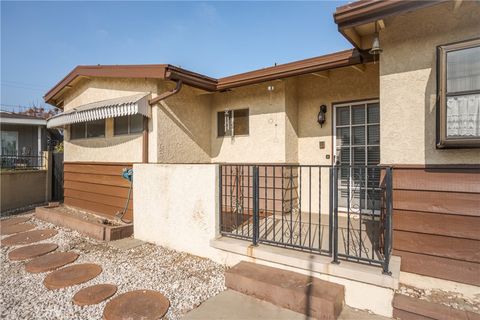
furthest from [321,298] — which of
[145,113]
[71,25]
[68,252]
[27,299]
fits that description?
[71,25]

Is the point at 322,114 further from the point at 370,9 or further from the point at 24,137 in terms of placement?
the point at 24,137

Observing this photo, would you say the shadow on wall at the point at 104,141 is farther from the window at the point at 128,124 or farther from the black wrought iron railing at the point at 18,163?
the black wrought iron railing at the point at 18,163

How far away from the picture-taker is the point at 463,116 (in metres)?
2.98

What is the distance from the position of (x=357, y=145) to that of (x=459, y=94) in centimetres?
291

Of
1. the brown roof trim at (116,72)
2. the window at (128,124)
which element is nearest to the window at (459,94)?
the brown roof trim at (116,72)

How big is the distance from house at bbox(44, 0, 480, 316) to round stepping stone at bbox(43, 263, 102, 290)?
1.35 meters

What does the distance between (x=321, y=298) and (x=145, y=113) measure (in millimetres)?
5252

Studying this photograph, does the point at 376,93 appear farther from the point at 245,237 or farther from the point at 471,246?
the point at 245,237

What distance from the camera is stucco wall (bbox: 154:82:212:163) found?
649 cm

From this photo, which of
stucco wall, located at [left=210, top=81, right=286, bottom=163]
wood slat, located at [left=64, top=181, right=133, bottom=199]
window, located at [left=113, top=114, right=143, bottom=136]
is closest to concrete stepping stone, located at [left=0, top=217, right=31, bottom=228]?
wood slat, located at [left=64, top=181, right=133, bottom=199]

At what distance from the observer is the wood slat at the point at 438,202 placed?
3.08 m

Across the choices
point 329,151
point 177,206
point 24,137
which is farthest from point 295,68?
point 24,137

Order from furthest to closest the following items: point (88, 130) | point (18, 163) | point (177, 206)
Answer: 1. point (18, 163)
2. point (88, 130)
3. point (177, 206)

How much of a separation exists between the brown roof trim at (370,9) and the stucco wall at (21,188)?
11.5 meters
